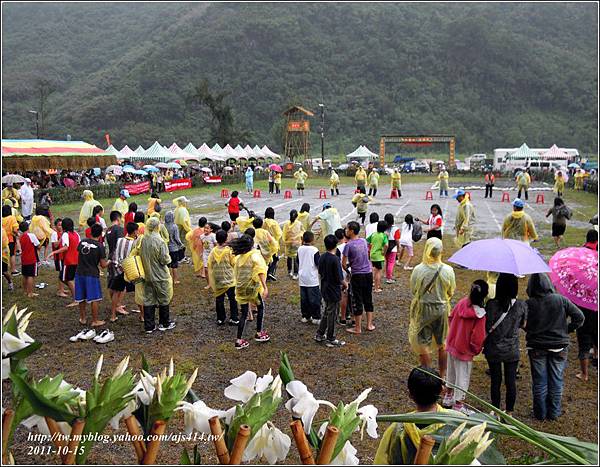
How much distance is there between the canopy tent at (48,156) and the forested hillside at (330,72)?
138 feet

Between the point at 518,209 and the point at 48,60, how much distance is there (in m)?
105

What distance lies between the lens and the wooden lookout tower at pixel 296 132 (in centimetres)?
4753

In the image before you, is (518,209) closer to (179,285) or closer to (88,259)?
(179,285)

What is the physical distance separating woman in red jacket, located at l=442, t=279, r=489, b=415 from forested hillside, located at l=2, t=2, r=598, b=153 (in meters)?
65.5

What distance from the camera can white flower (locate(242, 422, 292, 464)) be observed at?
1.57 m

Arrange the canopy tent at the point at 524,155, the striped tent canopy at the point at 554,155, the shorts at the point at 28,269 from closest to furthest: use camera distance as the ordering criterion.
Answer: the shorts at the point at 28,269, the canopy tent at the point at 524,155, the striped tent canopy at the point at 554,155

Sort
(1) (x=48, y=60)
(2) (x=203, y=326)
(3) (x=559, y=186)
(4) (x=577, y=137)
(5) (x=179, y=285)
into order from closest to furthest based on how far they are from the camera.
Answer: (2) (x=203, y=326) → (5) (x=179, y=285) → (3) (x=559, y=186) → (4) (x=577, y=137) → (1) (x=48, y=60)

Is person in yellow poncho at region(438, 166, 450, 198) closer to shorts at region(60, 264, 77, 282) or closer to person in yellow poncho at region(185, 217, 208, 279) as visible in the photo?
person in yellow poncho at region(185, 217, 208, 279)

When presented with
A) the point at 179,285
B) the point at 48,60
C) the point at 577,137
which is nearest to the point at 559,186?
the point at 179,285

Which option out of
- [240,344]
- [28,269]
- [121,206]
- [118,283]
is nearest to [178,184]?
[121,206]

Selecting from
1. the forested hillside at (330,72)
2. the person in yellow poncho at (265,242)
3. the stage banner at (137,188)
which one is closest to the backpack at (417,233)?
the person in yellow poncho at (265,242)

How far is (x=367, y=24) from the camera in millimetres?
99375

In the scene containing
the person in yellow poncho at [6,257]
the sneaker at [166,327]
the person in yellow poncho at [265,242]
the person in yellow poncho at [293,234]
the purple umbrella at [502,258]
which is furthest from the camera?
the person in yellow poncho at [293,234]

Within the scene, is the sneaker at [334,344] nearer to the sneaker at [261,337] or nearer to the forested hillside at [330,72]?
the sneaker at [261,337]
